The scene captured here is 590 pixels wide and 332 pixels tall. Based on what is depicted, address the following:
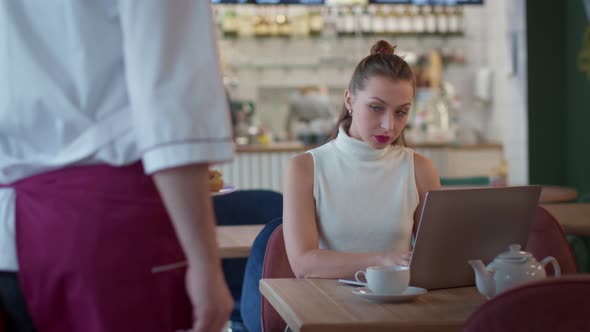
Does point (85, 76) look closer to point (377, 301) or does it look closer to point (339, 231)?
point (377, 301)

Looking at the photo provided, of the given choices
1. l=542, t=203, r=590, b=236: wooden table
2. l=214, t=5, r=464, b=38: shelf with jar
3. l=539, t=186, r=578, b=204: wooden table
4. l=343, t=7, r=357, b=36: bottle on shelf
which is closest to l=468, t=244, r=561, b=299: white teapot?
l=542, t=203, r=590, b=236: wooden table

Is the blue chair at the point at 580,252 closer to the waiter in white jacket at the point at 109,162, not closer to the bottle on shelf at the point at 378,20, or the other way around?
the bottle on shelf at the point at 378,20

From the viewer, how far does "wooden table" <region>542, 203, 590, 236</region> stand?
320cm

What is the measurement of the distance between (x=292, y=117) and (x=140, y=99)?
23.0ft

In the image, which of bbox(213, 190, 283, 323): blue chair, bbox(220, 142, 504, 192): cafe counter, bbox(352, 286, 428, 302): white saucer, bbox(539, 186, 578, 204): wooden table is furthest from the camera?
bbox(220, 142, 504, 192): cafe counter

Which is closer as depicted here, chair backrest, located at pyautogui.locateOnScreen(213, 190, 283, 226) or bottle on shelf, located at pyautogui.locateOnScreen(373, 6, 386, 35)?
chair backrest, located at pyautogui.locateOnScreen(213, 190, 283, 226)

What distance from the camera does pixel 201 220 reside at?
3.51ft

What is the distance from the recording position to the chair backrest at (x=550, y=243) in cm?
248

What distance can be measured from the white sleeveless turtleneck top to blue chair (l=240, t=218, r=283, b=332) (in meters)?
0.29

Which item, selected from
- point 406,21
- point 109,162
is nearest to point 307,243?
point 109,162

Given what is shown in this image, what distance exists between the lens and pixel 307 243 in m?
2.30

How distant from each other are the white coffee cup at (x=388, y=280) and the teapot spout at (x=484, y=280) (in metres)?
0.15

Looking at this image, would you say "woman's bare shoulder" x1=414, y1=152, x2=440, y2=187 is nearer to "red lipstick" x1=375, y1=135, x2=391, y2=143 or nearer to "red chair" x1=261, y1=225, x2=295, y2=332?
"red lipstick" x1=375, y1=135, x2=391, y2=143

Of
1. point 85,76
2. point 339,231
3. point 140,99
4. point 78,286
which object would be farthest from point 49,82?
point 339,231
